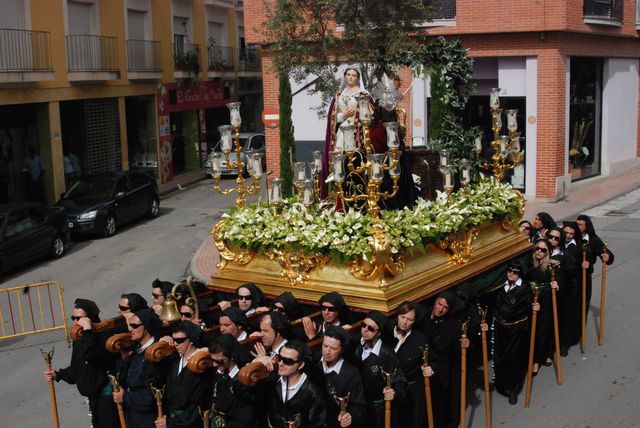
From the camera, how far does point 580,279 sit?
1077 centimetres

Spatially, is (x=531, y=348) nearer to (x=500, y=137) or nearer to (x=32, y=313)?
(x=500, y=137)

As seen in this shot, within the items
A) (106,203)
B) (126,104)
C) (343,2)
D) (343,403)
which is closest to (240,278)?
(343,403)

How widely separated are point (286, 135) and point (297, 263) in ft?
46.7

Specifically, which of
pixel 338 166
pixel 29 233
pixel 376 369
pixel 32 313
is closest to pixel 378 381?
pixel 376 369

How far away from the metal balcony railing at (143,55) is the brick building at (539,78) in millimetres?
5180

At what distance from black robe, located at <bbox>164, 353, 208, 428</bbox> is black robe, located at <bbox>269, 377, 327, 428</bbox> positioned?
721mm

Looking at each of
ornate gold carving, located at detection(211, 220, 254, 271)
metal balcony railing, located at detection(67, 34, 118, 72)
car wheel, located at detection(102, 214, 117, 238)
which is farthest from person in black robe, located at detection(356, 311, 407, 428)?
metal balcony railing, located at detection(67, 34, 118, 72)

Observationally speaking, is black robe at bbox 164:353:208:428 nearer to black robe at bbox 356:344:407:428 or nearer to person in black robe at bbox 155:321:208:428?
person in black robe at bbox 155:321:208:428

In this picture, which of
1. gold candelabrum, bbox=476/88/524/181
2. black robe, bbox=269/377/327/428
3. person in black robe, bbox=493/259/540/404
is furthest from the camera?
gold candelabrum, bbox=476/88/524/181

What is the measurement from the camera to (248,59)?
38844 millimetres

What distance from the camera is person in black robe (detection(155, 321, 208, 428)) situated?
677 cm

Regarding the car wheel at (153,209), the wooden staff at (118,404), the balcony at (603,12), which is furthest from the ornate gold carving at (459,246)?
the balcony at (603,12)

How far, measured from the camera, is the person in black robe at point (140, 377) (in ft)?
23.3

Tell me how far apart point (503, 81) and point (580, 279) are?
43.6 feet
